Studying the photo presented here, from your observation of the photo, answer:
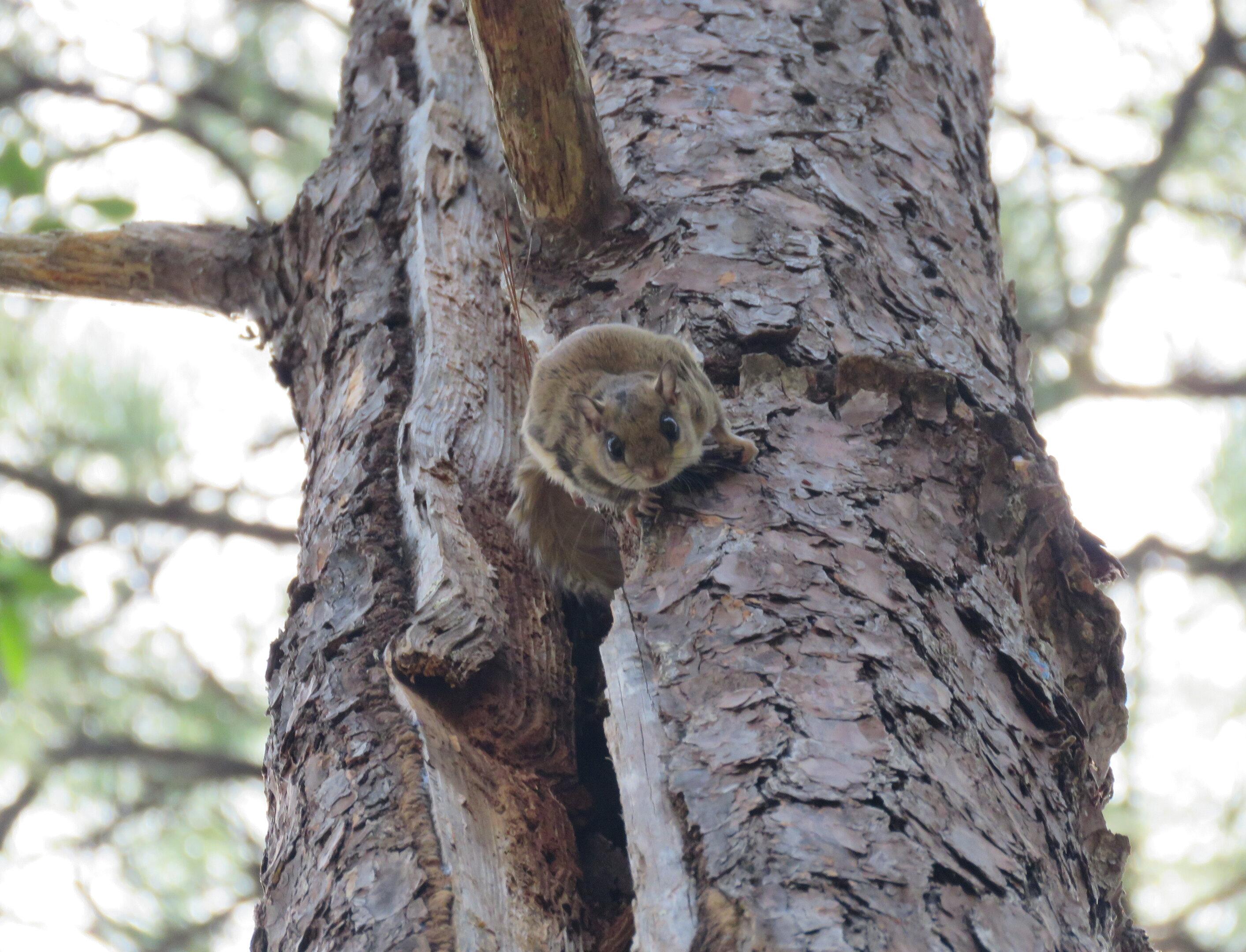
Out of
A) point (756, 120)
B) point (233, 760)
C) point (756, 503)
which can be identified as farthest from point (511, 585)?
point (233, 760)

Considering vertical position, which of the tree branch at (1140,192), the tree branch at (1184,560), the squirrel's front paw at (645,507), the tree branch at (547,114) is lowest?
the squirrel's front paw at (645,507)

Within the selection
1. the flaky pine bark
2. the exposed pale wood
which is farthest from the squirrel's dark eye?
the exposed pale wood

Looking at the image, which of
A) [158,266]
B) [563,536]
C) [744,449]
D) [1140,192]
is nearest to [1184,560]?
[1140,192]

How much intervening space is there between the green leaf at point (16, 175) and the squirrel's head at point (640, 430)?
51.6 inches

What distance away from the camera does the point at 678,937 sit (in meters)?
1.38

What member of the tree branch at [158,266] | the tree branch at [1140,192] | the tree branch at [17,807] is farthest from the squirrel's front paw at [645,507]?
the tree branch at [17,807]

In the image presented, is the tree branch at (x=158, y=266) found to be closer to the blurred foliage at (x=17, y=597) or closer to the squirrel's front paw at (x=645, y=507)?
the blurred foliage at (x=17, y=597)

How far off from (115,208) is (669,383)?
144cm

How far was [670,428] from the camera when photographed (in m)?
2.70

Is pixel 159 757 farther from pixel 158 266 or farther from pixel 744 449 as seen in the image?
pixel 744 449

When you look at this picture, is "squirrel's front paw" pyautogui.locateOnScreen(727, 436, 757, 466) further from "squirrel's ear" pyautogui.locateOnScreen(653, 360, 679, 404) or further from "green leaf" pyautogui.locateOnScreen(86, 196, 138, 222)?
"green leaf" pyautogui.locateOnScreen(86, 196, 138, 222)

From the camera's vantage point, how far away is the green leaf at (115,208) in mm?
2920

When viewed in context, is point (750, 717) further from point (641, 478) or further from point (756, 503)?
point (641, 478)

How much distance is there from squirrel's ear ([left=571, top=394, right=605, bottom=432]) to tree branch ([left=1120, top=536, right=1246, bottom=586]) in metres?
3.61
